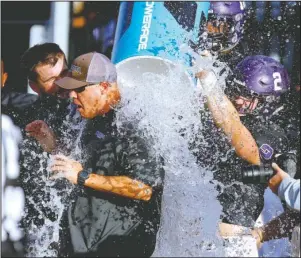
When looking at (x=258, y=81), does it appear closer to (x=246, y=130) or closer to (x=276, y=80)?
(x=276, y=80)

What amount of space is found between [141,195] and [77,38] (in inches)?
122

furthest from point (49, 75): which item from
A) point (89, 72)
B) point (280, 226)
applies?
point (280, 226)

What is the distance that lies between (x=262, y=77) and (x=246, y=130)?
688 mm

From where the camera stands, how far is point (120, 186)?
3.08m

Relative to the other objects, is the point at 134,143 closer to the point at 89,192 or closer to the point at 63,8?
the point at 89,192

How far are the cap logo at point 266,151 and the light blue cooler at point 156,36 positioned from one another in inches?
43.3

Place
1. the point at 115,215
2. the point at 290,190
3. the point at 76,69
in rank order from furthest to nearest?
the point at 76,69 < the point at 115,215 < the point at 290,190

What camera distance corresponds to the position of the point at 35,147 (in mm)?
3754

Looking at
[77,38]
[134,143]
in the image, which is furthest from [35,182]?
[77,38]

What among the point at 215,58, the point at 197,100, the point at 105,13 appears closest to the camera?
the point at 197,100

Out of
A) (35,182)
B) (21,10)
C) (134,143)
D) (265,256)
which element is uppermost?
(21,10)

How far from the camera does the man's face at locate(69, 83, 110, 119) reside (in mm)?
3293

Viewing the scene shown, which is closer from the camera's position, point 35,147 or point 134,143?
point 134,143

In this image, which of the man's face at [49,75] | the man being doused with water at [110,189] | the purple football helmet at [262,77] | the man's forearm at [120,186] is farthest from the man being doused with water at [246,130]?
the man's face at [49,75]
